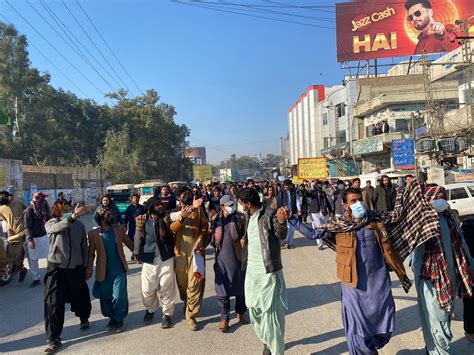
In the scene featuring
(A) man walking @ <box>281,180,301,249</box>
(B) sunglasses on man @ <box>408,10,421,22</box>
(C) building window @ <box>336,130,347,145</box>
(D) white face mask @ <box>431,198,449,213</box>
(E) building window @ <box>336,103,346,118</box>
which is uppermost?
(B) sunglasses on man @ <box>408,10,421,22</box>

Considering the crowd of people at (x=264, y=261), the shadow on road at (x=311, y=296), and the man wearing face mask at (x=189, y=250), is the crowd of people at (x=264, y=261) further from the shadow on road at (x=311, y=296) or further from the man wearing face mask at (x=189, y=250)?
the shadow on road at (x=311, y=296)

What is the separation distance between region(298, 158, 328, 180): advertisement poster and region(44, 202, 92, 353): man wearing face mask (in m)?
17.0

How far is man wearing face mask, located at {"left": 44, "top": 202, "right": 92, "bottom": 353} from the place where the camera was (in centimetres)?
400

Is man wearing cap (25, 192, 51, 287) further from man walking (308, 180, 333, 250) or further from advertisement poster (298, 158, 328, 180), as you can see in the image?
advertisement poster (298, 158, 328, 180)

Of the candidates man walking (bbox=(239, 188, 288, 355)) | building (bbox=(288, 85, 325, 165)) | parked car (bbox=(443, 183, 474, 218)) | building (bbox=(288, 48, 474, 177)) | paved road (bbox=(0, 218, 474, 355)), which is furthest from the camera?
building (bbox=(288, 85, 325, 165))

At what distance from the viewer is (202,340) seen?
156 inches

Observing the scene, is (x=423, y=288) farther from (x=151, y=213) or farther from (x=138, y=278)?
(x=138, y=278)

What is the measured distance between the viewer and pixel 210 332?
4172mm

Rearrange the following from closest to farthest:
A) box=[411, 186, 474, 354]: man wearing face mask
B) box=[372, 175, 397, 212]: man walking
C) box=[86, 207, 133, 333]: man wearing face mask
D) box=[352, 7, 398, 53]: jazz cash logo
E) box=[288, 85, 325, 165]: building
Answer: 1. box=[411, 186, 474, 354]: man wearing face mask
2. box=[86, 207, 133, 333]: man wearing face mask
3. box=[372, 175, 397, 212]: man walking
4. box=[352, 7, 398, 53]: jazz cash logo
5. box=[288, 85, 325, 165]: building

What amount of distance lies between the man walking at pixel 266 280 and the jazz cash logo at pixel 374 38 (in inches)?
1429

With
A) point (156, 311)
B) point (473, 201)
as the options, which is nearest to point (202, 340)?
point (156, 311)

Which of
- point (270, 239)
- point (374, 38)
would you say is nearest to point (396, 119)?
point (374, 38)

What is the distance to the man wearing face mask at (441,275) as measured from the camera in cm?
305

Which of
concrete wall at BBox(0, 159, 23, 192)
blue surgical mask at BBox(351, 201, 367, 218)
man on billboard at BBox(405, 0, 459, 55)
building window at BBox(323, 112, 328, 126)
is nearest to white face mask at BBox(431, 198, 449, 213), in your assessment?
blue surgical mask at BBox(351, 201, 367, 218)
